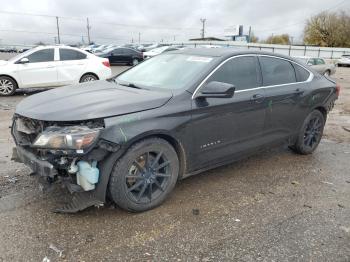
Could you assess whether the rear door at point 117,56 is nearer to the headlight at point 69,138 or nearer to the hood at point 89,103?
the hood at point 89,103

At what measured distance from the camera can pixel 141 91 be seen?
12.8 ft

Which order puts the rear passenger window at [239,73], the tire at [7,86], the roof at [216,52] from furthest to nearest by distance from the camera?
the tire at [7,86]
the roof at [216,52]
the rear passenger window at [239,73]

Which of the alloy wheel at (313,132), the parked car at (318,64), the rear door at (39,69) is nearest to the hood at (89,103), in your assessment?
the alloy wheel at (313,132)

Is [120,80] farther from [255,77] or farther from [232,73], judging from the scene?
[255,77]

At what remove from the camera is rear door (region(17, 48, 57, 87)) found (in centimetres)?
1117

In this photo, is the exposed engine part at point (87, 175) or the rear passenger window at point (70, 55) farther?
the rear passenger window at point (70, 55)

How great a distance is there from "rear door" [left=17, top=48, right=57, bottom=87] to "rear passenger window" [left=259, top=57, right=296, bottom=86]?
27.5 feet

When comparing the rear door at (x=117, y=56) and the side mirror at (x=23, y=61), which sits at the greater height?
the side mirror at (x=23, y=61)

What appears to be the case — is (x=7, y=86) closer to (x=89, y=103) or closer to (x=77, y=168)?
(x=89, y=103)

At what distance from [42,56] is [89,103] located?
8814 millimetres

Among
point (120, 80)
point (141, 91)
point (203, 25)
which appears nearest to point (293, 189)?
point (141, 91)

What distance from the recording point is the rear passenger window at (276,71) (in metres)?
4.74

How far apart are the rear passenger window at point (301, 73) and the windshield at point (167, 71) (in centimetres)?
171

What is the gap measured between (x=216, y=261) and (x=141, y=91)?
1928 mm
